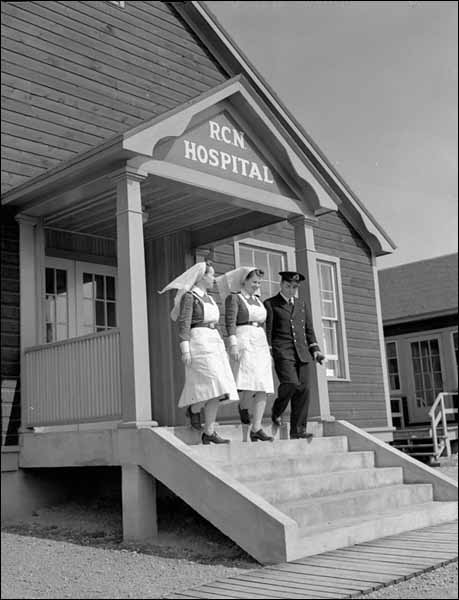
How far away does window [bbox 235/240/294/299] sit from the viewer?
1214 centimetres

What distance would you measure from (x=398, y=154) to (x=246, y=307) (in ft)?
7.15

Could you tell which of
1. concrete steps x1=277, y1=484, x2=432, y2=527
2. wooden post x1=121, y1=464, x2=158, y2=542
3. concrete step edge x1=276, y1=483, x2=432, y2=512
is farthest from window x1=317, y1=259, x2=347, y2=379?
wooden post x1=121, y1=464, x2=158, y2=542

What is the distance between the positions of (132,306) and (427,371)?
14.8m

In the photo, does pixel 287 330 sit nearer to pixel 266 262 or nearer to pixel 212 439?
pixel 212 439

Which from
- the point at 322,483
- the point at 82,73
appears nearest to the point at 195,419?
the point at 322,483

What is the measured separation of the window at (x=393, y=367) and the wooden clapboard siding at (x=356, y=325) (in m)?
7.14

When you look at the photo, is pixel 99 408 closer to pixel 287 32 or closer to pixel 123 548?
pixel 123 548

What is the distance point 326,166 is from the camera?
1353 centimetres

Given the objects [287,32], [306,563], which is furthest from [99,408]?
[287,32]

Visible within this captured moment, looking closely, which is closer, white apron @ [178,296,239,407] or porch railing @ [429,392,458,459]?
white apron @ [178,296,239,407]

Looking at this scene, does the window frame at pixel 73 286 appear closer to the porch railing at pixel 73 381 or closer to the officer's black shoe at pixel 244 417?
the porch railing at pixel 73 381

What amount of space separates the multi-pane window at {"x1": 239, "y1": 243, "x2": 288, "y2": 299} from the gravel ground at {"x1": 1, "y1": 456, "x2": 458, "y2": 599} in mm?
5015

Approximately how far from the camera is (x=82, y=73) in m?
10.3

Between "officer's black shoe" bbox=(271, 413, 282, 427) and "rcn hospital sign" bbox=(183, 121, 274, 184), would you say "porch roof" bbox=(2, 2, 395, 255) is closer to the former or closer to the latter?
"rcn hospital sign" bbox=(183, 121, 274, 184)
